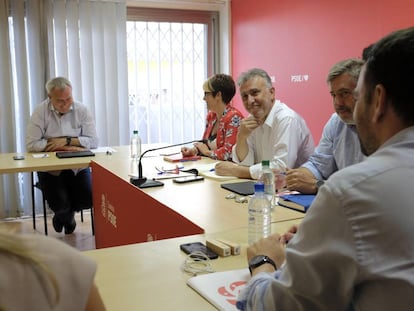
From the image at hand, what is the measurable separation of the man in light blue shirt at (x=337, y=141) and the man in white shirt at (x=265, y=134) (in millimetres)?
224

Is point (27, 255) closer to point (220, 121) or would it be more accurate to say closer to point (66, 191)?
point (220, 121)

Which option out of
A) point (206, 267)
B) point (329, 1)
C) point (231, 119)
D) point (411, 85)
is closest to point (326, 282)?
point (411, 85)

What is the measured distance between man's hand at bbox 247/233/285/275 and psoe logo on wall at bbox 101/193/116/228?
1824 mm

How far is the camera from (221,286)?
1.21 metres

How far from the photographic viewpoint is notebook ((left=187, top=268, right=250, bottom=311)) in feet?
3.67

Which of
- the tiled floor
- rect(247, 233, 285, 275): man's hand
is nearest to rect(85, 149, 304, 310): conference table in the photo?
rect(247, 233, 285, 275): man's hand

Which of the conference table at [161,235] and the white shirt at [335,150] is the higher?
the white shirt at [335,150]

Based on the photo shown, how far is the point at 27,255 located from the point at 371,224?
0.53 metres

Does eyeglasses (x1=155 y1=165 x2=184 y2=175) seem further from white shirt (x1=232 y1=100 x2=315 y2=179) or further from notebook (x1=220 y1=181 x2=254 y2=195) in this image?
notebook (x1=220 y1=181 x2=254 y2=195)

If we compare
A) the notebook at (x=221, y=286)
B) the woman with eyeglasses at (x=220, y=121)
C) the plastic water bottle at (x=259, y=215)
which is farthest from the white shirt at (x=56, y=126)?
the notebook at (x=221, y=286)

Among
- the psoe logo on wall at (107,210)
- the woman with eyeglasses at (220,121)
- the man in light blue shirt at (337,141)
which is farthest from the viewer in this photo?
the woman with eyeglasses at (220,121)

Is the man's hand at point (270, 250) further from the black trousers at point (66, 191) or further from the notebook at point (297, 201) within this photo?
the black trousers at point (66, 191)

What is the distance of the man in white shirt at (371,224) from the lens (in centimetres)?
78

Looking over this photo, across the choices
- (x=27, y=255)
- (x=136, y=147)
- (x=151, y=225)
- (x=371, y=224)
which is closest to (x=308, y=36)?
(x=136, y=147)
